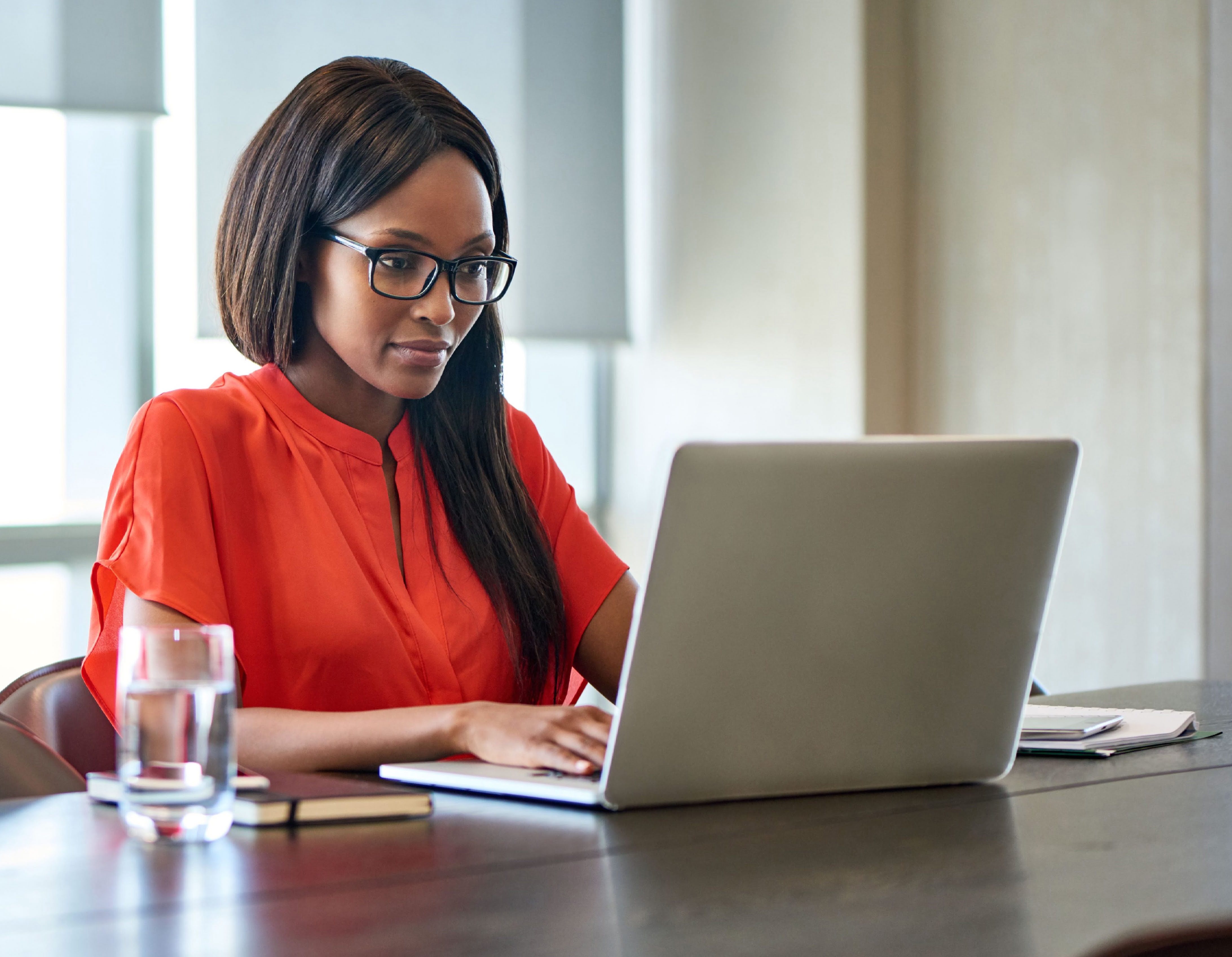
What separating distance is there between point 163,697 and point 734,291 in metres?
3.22

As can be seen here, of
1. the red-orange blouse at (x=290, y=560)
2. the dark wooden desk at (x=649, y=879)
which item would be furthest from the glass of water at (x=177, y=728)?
the red-orange blouse at (x=290, y=560)

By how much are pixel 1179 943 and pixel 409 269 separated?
1.11 m

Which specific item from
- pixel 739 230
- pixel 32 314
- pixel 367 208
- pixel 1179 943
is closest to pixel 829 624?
pixel 1179 943

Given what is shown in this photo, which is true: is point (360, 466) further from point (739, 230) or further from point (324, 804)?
point (739, 230)

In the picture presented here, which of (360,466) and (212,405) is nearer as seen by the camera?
(212,405)

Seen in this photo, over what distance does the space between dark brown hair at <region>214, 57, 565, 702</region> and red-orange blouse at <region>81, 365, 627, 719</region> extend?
3 cm

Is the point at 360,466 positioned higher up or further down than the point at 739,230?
further down

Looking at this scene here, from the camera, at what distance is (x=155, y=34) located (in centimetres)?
321

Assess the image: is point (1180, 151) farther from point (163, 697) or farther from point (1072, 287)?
point (163, 697)

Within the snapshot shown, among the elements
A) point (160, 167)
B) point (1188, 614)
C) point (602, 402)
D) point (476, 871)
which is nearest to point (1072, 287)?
point (1188, 614)

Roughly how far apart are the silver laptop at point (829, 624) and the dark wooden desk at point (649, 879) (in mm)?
35

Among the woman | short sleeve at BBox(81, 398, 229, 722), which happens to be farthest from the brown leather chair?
short sleeve at BBox(81, 398, 229, 722)

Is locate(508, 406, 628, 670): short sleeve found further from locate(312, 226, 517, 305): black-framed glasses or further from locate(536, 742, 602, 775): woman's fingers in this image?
locate(536, 742, 602, 775): woman's fingers

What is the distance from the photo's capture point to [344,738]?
125cm
